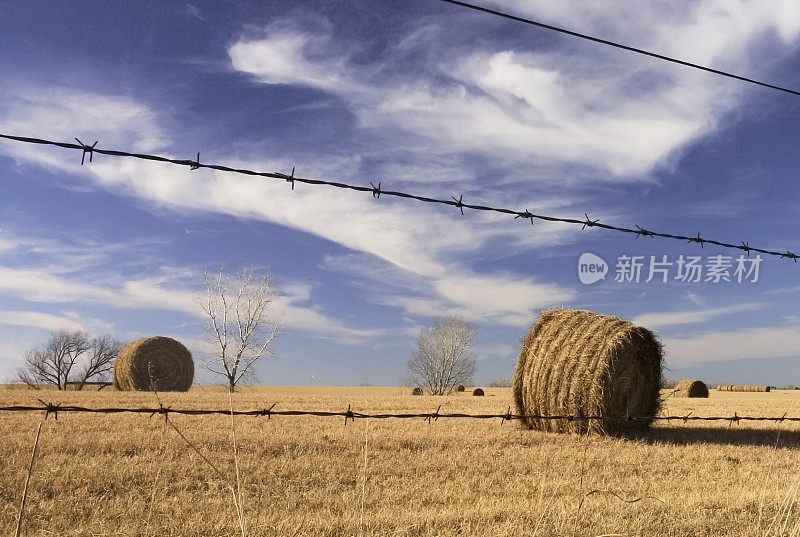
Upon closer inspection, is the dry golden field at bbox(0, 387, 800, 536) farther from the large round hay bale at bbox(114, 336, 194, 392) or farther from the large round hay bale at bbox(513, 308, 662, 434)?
the large round hay bale at bbox(114, 336, 194, 392)

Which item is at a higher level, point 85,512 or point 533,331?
point 533,331

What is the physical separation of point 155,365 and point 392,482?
75.3 ft

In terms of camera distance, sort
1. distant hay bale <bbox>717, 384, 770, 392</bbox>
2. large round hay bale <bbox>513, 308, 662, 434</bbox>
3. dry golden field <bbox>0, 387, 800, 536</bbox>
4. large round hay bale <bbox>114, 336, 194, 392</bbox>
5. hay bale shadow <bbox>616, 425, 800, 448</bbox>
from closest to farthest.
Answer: dry golden field <bbox>0, 387, 800, 536</bbox>, hay bale shadow <bbox>616, 425, 800, 448</bbox>, large round hay bale <bbox>513, 308, 662, 434</bbox>, large round hay bale <bbox>114, 336, 194, 392</bbox>, distant hay bale <bbox>717, 384, 770, 392</bbox>

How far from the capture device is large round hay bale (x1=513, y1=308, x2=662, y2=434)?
29.3ft

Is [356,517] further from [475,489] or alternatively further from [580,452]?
[580,452]

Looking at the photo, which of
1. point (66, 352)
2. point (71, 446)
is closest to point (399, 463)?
point (71, 446)

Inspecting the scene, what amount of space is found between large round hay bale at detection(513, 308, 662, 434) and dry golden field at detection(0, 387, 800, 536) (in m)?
0.68

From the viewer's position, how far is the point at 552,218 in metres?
5.29

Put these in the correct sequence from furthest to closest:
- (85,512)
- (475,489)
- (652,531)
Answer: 1. (475,489)
2. (85,512)
3. (652,531)

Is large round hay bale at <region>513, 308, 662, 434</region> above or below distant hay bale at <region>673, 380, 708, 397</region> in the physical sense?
above

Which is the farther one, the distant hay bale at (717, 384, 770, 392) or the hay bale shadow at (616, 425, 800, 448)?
the distant hay bale at (717, 384, 770, 392)

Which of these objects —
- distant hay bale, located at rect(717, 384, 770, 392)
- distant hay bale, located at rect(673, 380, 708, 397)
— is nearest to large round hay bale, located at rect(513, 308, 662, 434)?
distant hay bale, located at rect(673, 380, 708, 397)

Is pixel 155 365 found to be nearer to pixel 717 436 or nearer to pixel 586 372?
pixel 586 372

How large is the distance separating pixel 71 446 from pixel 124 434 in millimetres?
1028
